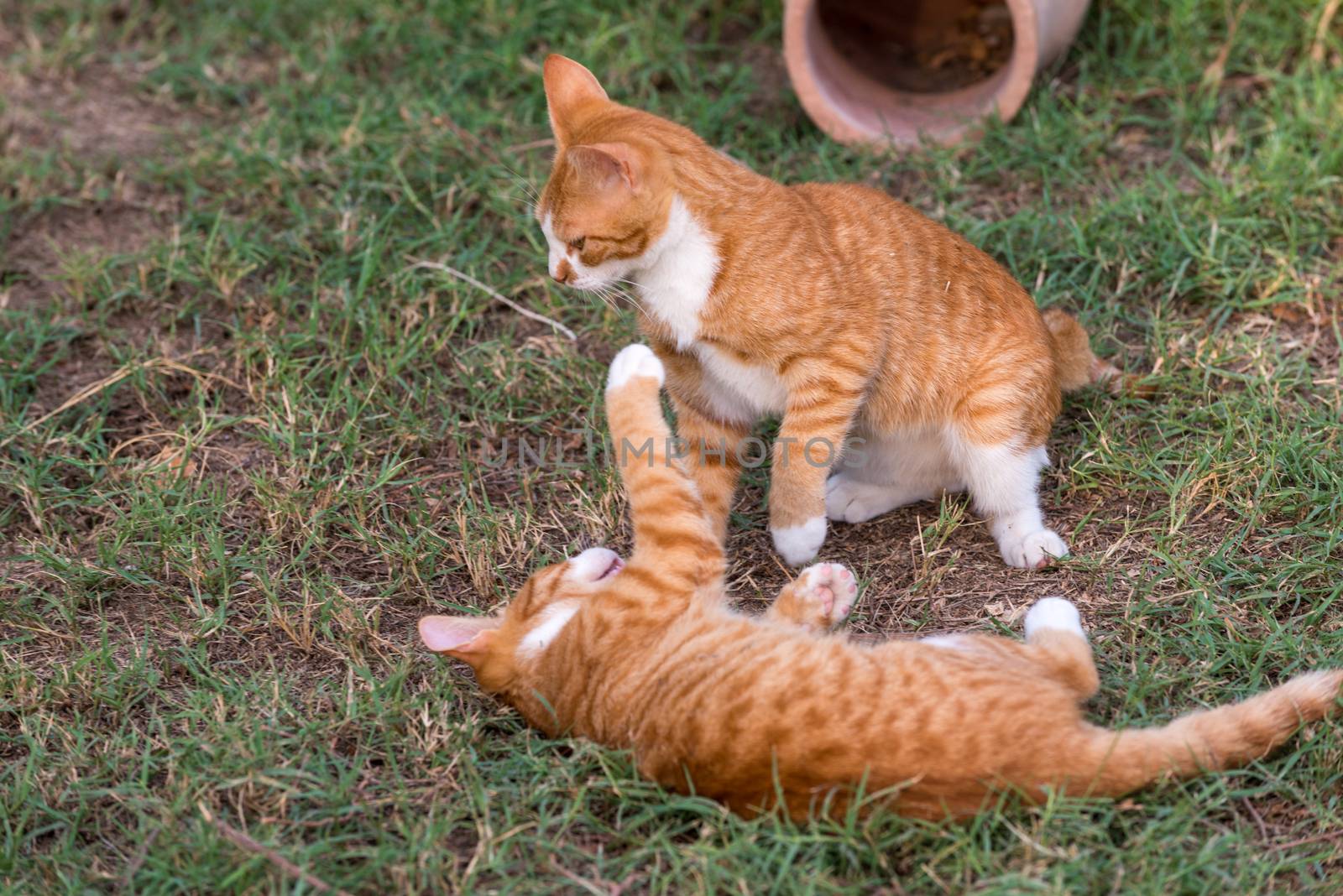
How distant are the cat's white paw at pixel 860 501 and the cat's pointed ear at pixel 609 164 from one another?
3.75ft

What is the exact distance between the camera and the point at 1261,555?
3.47 meters

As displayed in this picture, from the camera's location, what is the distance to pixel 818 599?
3150mm

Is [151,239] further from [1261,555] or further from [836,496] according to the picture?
[1261,555]

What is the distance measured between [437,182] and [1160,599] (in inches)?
114

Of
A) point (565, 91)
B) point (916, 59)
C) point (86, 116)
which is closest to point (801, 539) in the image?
point (565, 91)

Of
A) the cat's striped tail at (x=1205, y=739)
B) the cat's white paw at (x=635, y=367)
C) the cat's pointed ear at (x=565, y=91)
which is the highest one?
the cat's pointed ear at (x=565, y=91)

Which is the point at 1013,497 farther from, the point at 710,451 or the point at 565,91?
the point at 565,91

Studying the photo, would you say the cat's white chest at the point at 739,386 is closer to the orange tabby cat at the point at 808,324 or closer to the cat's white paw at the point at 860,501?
the orange tabby cat at the point at 808,324

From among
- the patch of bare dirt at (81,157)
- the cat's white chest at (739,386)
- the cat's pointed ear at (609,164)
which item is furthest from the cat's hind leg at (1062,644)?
the patch of bare dirt at (81,157)

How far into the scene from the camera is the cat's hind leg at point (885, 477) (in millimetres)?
3744

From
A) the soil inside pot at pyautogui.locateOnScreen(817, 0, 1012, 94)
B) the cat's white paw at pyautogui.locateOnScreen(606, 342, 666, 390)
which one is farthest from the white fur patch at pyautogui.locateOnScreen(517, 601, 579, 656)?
the soil inside pot at pyautogui.locateOnScreen(817, 0, 1012, 94)

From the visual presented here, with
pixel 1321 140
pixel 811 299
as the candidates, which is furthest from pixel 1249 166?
pixel 811 299

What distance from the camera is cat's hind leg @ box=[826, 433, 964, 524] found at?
3744 mm

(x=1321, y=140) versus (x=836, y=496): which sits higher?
(x=1321, y=140)
